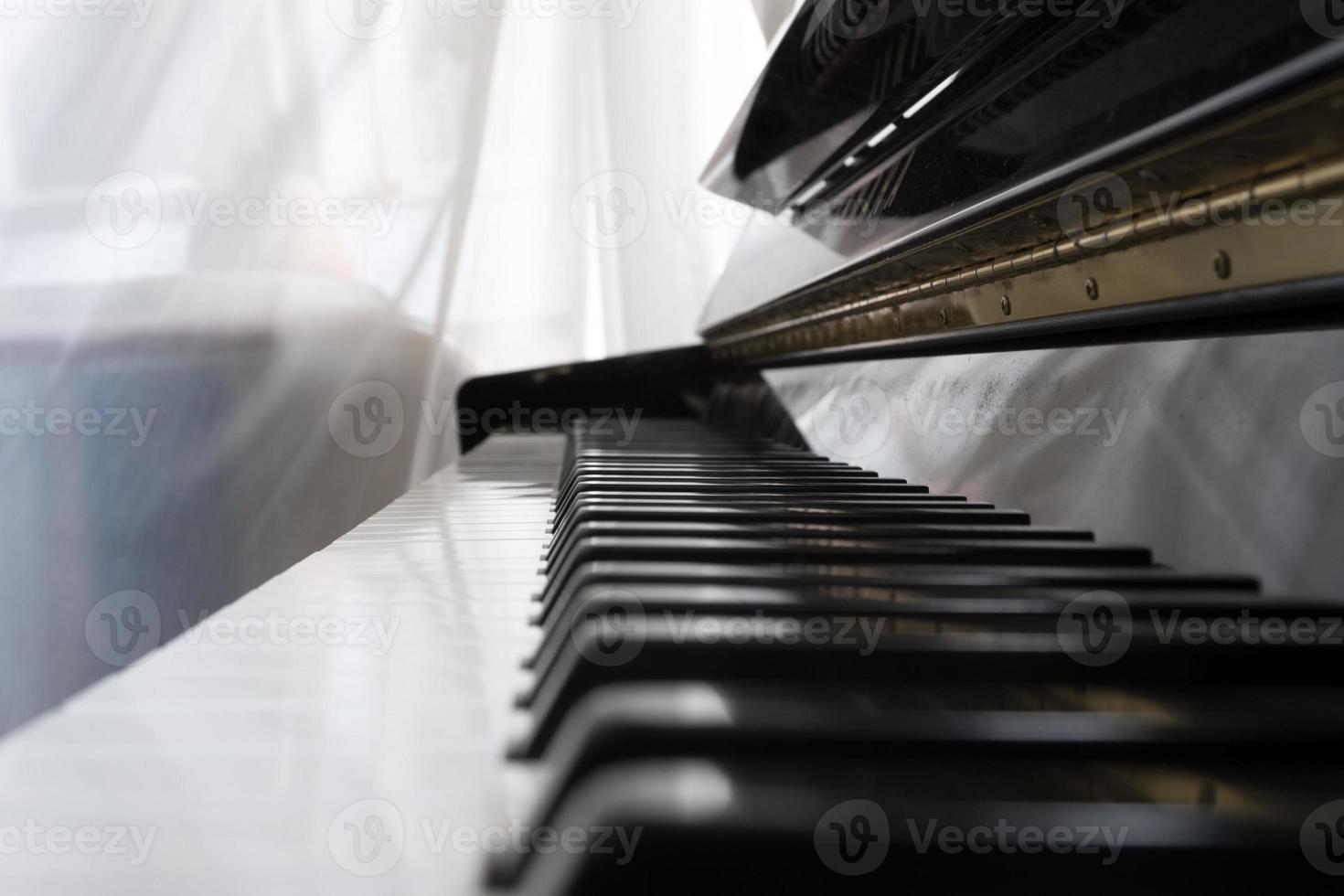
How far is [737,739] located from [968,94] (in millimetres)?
860

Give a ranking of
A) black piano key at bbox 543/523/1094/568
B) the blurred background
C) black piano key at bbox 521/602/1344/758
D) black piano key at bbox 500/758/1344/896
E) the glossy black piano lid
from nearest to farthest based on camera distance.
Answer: black piano key at bbox 500/758/1344/896 → black piano key at bbox 521/602/1344/758 → the glossy black piano lid → black piano key at bbox 543/523/1094/568 → the blurred background

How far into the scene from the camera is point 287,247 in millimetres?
3754

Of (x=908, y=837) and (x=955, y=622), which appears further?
(x=955, y=622)

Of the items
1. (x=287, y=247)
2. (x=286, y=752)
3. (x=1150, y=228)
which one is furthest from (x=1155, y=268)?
(x=287, y=247)

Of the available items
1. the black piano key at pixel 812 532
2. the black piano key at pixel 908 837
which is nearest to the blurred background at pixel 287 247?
the black piano key at pixel 812 532

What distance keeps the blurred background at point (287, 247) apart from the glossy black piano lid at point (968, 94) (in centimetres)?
216

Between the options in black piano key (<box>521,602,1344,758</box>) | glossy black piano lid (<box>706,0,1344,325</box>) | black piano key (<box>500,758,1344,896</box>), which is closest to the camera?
black piano key (<box>500,758,1344,896</box>)

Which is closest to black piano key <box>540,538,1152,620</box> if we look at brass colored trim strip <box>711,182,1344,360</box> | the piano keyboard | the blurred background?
the piano keyboard

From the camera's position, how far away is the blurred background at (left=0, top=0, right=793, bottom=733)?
3.03 m

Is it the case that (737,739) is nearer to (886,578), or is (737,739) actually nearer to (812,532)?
(886,578)

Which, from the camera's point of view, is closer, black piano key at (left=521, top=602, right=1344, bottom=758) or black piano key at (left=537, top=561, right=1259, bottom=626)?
black piano key at (left=521, top=602, right=1344, bottom=758)

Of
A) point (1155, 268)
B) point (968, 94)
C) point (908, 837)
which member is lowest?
point (908, 837)

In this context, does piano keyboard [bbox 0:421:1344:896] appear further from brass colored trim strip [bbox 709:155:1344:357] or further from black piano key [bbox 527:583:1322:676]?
brass colored trim strip [bbox 709:155:1344:357]

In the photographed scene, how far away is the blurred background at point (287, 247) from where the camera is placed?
3.03 m
